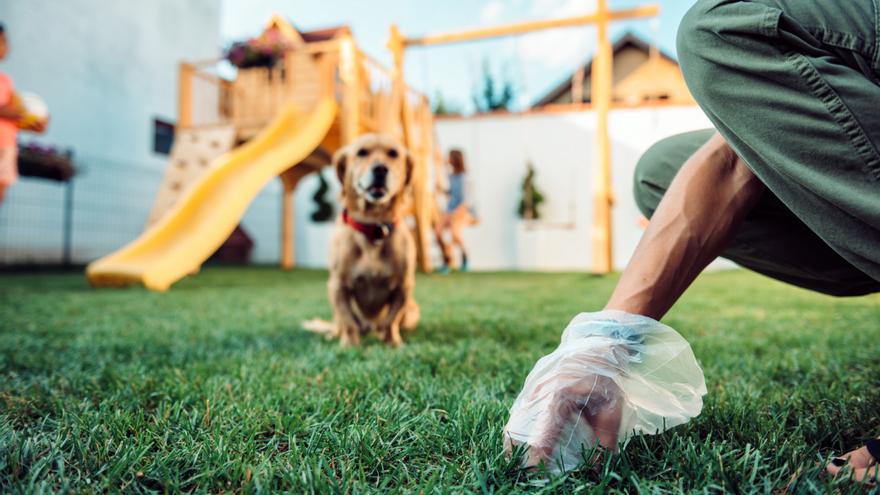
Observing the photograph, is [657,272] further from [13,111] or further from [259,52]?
[259,52]

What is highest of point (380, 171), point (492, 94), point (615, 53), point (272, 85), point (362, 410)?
point (615, 53)

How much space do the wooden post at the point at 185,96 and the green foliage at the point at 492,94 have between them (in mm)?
10098

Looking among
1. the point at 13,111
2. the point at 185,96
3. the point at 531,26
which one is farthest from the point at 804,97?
the point at 185,96

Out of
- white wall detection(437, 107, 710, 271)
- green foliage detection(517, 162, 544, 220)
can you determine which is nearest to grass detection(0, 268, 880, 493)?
green foliage detection(517, 162, 544, 220)

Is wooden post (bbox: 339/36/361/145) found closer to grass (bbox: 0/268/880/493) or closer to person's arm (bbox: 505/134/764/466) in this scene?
grass (bbox: 0/268/880/493)

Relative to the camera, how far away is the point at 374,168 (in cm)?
234

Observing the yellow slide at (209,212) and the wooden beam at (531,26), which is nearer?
the yellow slide at (209,212)

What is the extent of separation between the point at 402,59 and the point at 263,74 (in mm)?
1925

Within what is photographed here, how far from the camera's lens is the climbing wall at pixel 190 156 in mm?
6281

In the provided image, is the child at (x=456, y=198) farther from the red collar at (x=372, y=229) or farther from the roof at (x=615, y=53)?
the roof at (x=615, y=53)

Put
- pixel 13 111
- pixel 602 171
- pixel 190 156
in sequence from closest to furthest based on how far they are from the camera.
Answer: pixel 13 111 < pixel 190 156 < pixel 602 171

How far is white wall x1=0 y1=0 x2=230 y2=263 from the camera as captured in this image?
788 cm

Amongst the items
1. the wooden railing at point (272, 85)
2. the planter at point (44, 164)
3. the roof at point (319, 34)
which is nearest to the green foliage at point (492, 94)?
the roof at point (319, 34)

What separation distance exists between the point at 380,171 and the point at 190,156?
5.11 meters
